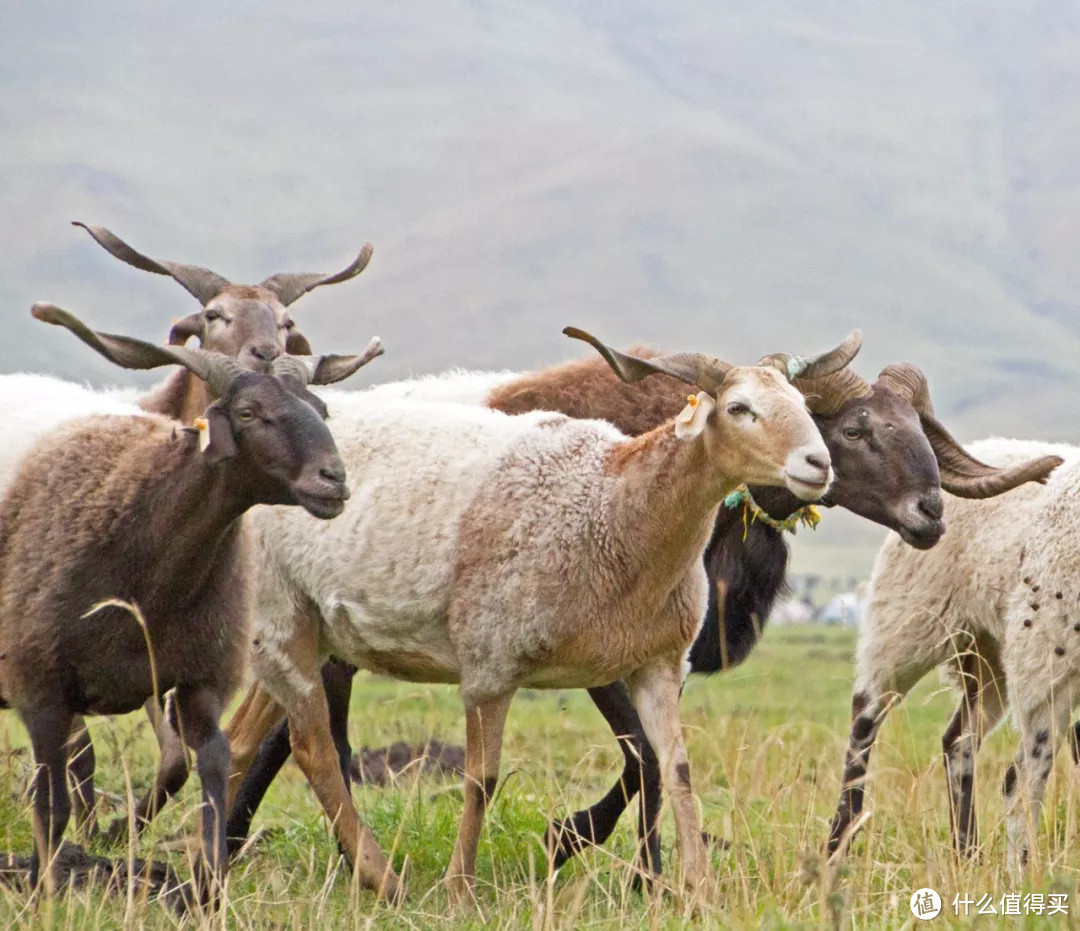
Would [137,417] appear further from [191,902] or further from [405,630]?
[191,902]

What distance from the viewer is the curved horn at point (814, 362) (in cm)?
650

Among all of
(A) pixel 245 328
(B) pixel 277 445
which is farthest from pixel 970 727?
(B) pixel 277 445

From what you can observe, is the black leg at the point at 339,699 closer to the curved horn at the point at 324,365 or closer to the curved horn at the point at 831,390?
the curved horn at the point at 324,365

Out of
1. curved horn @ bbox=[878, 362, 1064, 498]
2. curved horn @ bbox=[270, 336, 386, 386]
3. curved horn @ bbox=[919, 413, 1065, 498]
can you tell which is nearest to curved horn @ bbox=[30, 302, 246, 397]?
curved horn @ bbox=[270, 336, 386, 386]

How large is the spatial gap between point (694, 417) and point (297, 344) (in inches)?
107

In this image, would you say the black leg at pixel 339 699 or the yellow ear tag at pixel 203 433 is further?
the black leg at pixel 339 699

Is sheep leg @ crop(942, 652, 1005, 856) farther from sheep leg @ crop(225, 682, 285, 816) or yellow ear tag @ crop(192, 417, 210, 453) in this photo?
yellow ear tag @ crop(192, 417, 210, 453)

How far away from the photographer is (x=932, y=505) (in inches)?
258

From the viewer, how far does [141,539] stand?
551cm

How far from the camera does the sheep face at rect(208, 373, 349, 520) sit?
5.21m

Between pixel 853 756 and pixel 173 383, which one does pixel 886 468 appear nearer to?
pixel 853 756

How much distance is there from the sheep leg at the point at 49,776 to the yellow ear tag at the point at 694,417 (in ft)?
7.71

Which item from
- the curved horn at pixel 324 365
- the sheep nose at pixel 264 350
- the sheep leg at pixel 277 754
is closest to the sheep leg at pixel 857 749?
the sheep leg at pixel 277 754

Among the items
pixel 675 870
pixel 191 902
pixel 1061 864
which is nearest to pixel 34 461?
pixel 191 902
